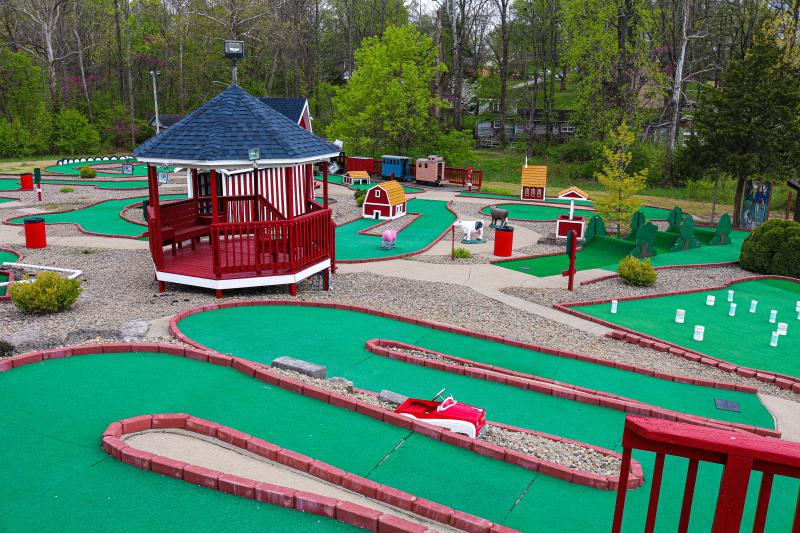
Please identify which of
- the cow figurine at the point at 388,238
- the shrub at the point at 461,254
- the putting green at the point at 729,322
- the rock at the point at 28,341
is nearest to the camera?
the rock at the point at 28,341

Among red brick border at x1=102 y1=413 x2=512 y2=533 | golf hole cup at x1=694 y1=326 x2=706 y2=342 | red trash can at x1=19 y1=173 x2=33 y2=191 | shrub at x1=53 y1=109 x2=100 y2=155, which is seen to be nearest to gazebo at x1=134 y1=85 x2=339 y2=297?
red brick border at x1=102 y1=413 x2=512 y2=533

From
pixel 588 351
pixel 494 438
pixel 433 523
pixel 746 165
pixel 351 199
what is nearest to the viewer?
pixel 433 523

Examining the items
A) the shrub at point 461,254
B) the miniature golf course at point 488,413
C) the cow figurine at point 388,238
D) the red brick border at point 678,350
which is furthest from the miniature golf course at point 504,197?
the miniature golf course at point 488,413

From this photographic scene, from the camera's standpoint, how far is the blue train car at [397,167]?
37125 millimetres

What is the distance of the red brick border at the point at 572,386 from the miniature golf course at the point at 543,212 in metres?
15.8

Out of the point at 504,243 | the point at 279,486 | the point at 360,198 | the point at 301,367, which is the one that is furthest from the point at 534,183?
the point at 279,486

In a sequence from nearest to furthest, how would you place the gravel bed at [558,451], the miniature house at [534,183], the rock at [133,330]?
the gravel bed at [558,451] → the rock at [133,330] → the miniature house at [534,183]

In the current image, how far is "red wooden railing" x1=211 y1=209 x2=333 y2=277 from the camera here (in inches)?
474

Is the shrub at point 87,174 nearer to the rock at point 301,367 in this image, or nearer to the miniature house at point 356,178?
the miniature house at point 356,178

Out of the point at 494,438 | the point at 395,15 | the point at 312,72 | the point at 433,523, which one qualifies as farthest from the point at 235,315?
the point at 395,15

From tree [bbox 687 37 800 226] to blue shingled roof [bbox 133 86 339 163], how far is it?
636 inches

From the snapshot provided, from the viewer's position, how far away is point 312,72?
61312mm

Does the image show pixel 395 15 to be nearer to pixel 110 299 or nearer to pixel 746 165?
pixel 746 165

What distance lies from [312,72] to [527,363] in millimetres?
56239
